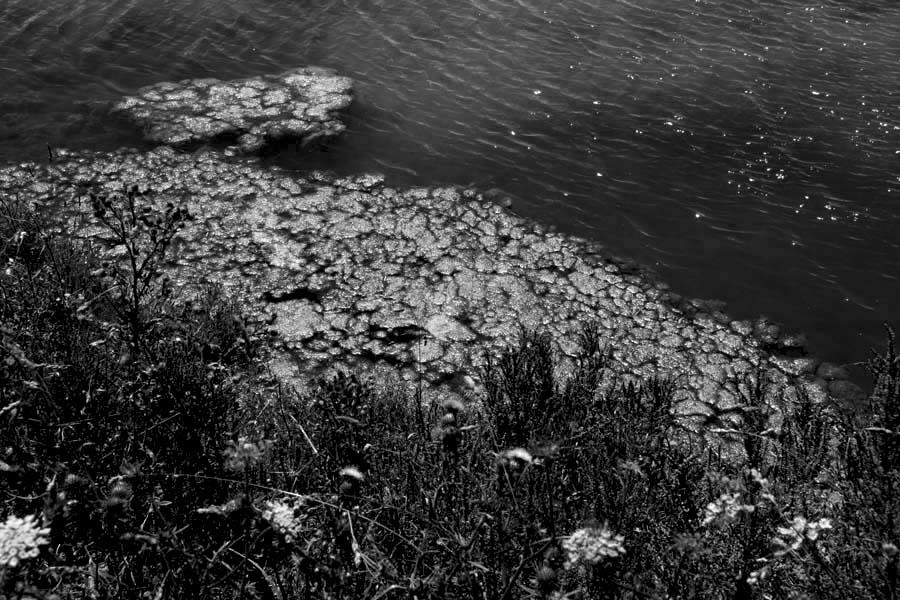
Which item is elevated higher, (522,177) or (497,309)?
(522,177)

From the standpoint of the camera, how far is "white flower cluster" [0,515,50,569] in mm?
2145

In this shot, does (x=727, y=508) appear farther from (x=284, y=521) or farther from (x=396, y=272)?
(x=396, y=272)

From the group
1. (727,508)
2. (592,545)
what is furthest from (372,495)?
(727,508)

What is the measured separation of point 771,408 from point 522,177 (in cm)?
443

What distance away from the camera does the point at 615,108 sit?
35.2ft

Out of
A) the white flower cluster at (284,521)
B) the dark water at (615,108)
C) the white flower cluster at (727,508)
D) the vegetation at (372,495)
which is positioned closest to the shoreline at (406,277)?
the dark water at (615,108)

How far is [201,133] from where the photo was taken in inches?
392

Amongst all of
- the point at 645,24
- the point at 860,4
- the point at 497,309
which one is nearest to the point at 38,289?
the point at 497,309

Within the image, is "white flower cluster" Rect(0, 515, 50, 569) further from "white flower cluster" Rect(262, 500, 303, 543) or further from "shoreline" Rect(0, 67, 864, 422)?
"shoreline" Rect(0, 67, 864, 422)

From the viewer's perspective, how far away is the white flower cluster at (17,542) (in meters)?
2.14

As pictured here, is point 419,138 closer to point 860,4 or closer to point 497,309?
point 497,309

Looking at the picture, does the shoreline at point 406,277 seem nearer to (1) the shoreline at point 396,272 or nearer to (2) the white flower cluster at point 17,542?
(1) the shoreline at point 396,272

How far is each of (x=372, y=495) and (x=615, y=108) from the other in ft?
27.4

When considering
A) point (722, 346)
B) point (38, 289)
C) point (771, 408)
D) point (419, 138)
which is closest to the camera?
point (38, 289)
